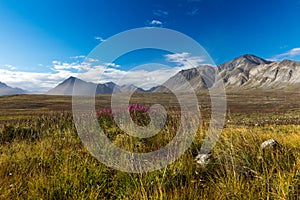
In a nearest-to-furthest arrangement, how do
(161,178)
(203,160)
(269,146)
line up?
(161,178) < (203,160) < (269,146)

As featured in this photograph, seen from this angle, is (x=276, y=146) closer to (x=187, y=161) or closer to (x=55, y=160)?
(x=187, y=161)

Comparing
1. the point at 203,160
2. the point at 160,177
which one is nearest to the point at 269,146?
the point at 203,160

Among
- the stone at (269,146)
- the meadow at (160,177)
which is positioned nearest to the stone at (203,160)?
the meadow at (160,177)

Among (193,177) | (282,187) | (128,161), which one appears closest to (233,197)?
(282,187)

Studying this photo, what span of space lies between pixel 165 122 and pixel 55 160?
3882mm

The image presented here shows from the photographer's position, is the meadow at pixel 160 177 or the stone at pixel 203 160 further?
the stone at pixel 203 160

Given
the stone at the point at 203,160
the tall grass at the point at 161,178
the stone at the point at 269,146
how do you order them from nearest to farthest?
1. the tall grass at the point at 161,178
2. the stone at the point at 203,160
3. the stone at the point at 269,146

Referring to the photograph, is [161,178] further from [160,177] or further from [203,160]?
[203,160]

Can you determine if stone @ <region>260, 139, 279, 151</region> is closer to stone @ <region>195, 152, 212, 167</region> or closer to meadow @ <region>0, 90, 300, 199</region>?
meadow @ <region>0, 90, 300, 199</region>

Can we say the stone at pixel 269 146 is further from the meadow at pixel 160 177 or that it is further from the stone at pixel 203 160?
the stone at pixel 203 160

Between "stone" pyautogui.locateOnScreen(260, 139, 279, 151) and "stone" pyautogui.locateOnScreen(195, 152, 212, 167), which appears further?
"stone" pyautogui.locateOnScreen(260, 139, 279, 151)

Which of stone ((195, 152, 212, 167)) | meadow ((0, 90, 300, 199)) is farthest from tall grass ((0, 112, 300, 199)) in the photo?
stone ((195, 152, 212, 167))

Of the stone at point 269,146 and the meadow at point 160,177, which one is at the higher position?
the stone at point 269,146

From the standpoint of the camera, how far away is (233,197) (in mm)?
3359
